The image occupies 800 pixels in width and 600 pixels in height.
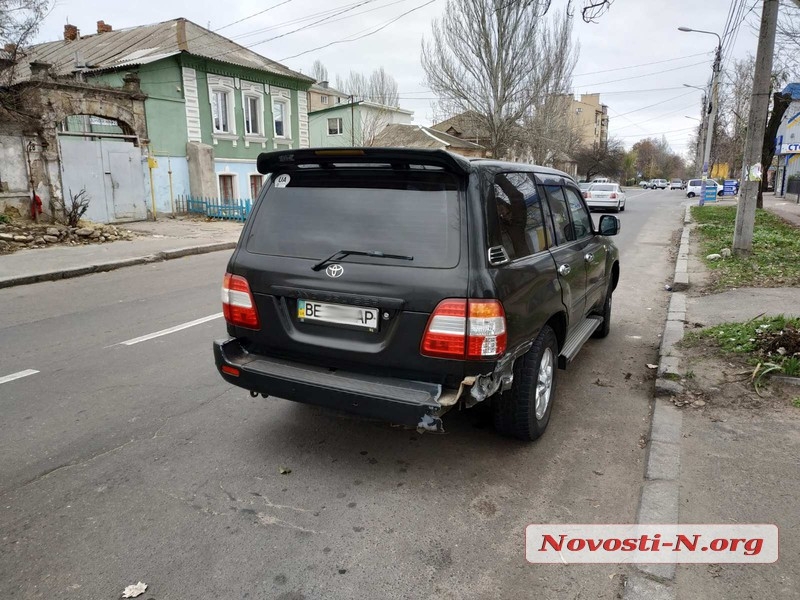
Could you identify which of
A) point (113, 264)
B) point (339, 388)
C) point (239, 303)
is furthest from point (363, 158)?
point (113, 264)

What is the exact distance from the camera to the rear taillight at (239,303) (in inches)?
136

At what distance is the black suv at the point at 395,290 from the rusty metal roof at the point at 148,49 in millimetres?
18703

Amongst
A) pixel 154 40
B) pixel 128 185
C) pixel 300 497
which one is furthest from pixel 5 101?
pixel 300 497

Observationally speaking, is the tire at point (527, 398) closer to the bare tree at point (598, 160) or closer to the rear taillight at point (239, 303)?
the rear taillight at point (239, 303)

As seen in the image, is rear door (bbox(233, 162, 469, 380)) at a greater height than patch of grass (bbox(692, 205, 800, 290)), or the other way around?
rear door (bbox(233, 162, 469, 380))

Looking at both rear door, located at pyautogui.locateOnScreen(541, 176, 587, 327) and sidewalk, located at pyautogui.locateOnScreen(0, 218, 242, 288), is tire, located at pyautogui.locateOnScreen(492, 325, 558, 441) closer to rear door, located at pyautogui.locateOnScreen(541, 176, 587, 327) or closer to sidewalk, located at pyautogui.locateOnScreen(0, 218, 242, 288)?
rear door, located at pyautogui.locateOnScreen(541, 176, 587, 327)

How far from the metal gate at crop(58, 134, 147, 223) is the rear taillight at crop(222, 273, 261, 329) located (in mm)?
15129

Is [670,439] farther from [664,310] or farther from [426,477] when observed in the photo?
[664,310]

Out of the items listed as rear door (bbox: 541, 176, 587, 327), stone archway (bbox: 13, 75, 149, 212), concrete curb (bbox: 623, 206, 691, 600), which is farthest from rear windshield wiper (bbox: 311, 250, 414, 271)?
stone archway (bbox: 13, 75, 149, 212)

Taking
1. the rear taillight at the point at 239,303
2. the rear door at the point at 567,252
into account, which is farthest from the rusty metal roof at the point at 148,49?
the rear door at the point at 567,252

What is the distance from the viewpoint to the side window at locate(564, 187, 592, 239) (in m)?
4.77

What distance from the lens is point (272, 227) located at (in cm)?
348

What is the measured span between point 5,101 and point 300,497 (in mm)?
15275

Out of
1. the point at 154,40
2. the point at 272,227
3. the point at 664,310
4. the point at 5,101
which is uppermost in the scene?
the point at 154,40
